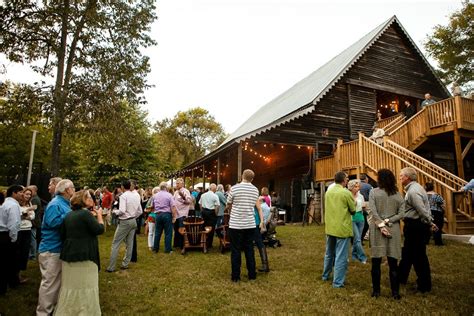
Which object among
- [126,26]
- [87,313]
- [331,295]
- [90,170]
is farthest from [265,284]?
[90,170]

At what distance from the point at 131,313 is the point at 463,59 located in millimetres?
25034

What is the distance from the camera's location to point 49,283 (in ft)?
11.7

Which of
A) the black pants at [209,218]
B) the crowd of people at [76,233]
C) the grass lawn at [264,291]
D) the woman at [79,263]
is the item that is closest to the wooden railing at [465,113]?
the grass lawn at [264,291]

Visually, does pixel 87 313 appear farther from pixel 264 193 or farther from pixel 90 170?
pixel 90 170

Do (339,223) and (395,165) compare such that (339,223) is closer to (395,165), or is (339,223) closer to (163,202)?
(163,202)

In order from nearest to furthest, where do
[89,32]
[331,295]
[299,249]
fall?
[331,295] → [299,249] → [89,32]

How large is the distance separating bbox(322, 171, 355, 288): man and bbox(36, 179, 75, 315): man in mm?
3846

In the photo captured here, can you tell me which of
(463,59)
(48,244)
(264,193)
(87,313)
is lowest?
(87,313)

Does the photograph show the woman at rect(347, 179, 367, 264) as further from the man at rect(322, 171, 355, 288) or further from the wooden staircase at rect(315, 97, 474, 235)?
the wooden staircase at rect(315, 97, 474, 235)

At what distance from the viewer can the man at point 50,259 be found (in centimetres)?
355

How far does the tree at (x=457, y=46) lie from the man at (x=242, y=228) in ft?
72.8

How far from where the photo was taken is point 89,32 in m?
12.4

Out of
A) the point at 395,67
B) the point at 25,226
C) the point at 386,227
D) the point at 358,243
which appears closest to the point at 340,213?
the point at 386,227

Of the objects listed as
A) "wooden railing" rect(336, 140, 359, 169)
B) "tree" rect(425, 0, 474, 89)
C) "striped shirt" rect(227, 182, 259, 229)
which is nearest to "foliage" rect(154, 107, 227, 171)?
"tree" rect(425, 0, 474, 89)
